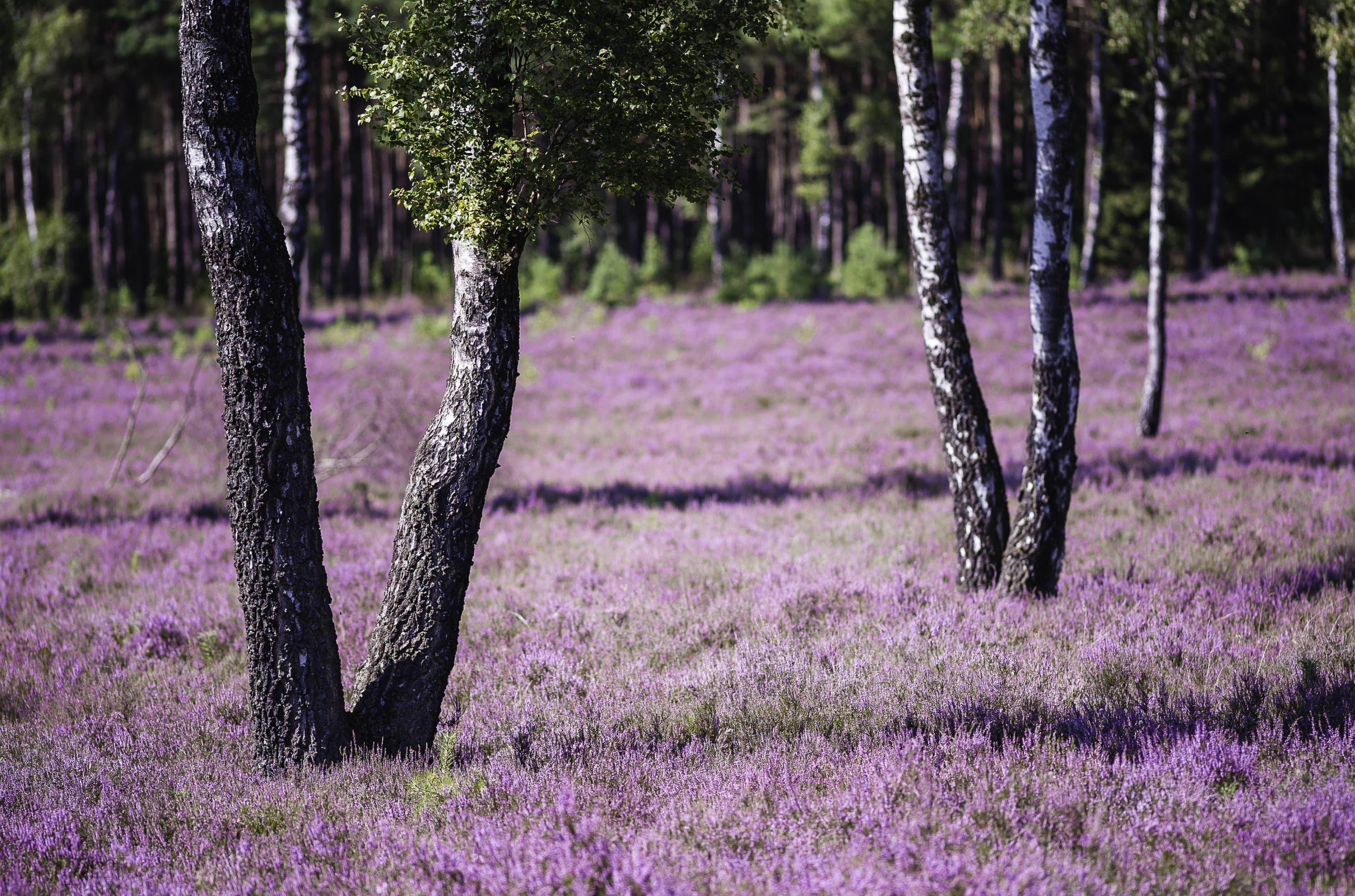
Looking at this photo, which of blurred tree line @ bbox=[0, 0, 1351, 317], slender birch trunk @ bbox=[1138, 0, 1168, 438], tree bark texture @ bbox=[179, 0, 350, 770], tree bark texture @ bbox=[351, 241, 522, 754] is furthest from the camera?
blurred tree line @ bbox=[0, 0, 1351, 317]

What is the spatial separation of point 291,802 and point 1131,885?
3.60 m

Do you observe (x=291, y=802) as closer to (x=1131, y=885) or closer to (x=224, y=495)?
(x=1131, y=885)

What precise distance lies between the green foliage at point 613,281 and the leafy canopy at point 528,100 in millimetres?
28784

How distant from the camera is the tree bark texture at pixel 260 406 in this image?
13.6 ft

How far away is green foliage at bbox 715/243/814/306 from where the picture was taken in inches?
1246

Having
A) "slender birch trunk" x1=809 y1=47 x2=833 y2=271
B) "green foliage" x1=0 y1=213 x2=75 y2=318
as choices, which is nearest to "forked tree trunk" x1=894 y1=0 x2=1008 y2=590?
"slender birch trunk" x1=809 y1=47 x2=833 y2=271

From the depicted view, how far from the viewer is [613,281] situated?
33312mm

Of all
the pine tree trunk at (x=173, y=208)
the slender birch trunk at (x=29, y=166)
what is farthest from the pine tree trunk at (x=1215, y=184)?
the pine tree trunk at (x=173, y=208)

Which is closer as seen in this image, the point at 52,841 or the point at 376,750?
the point at 52,841

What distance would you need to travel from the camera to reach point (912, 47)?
673cm

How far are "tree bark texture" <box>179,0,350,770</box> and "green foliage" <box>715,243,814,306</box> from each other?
27400 millimetres

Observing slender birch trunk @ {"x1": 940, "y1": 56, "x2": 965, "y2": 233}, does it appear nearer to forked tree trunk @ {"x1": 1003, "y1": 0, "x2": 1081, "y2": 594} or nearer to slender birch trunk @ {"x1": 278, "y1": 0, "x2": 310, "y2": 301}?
slender birch trunk @ {"x1": 278, "y1": 0, "x2": 310, "y2": 301}

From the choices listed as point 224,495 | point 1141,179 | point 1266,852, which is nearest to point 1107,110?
point 1141,179

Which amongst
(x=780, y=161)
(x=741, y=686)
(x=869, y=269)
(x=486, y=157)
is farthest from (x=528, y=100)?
(x=780, y=161)
